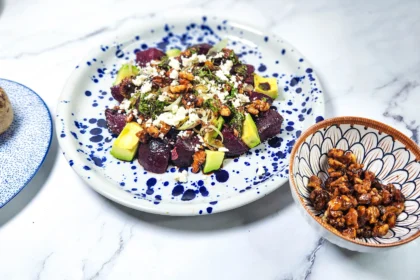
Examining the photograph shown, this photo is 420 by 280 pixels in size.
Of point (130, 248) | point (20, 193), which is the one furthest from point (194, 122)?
point (20, 193)

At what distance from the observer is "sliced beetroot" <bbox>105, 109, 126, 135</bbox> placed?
180cm

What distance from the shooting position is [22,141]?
1768 millimetres

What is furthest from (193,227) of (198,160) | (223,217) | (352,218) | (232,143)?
(352,218)

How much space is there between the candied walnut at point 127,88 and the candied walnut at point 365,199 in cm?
115

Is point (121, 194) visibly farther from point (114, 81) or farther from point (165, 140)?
point (114, 81)

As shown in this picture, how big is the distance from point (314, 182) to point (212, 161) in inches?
17.5

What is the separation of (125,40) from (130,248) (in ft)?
4.12

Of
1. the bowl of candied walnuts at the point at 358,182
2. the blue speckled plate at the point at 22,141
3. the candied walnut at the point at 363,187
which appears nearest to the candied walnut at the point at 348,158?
the bowl of candied walnuts at the point at 358,182

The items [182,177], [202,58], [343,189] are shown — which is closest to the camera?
[343,189]

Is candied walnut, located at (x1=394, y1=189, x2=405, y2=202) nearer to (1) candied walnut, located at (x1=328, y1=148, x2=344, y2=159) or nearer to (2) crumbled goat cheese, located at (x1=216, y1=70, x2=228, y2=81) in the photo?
(1) candied walnut, located at (x1=328, y1=148, x2=344, y2=159)

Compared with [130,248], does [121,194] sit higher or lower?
higher

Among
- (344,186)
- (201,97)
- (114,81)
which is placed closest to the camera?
(344,186)

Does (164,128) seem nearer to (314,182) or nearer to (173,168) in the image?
(173,168)

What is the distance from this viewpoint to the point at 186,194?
1588mm
